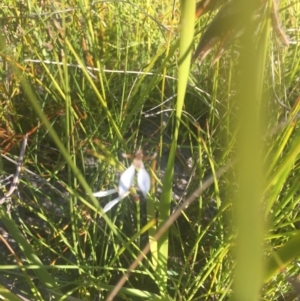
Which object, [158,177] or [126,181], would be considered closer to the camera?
[126,181]

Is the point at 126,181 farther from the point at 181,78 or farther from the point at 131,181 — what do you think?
the point at 181,78

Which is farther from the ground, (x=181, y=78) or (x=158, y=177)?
(x=181, y=78)

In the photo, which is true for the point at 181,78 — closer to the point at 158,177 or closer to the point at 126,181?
the point at 126,181

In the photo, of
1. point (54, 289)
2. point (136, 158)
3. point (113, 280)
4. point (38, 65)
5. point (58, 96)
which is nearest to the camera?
point (136, 158)

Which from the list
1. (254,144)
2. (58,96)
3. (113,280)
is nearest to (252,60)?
(254,144)

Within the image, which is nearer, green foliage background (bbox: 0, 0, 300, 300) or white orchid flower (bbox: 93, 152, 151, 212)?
green foliage background (bbox: 0, 0, 300, 300)

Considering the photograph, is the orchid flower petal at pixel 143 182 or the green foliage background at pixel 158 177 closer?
the green foliage background at pixel 158 177

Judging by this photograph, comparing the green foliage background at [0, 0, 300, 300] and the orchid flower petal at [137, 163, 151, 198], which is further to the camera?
the orchid flower petal at [137, 163, 151, 198]

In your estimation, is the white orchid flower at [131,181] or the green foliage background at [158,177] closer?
the green foliage background at [158,177]

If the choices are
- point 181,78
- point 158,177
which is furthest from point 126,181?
point 158,177

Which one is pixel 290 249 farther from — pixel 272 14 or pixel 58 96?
pixel 58 96

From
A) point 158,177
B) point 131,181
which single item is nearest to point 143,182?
point 131,181
